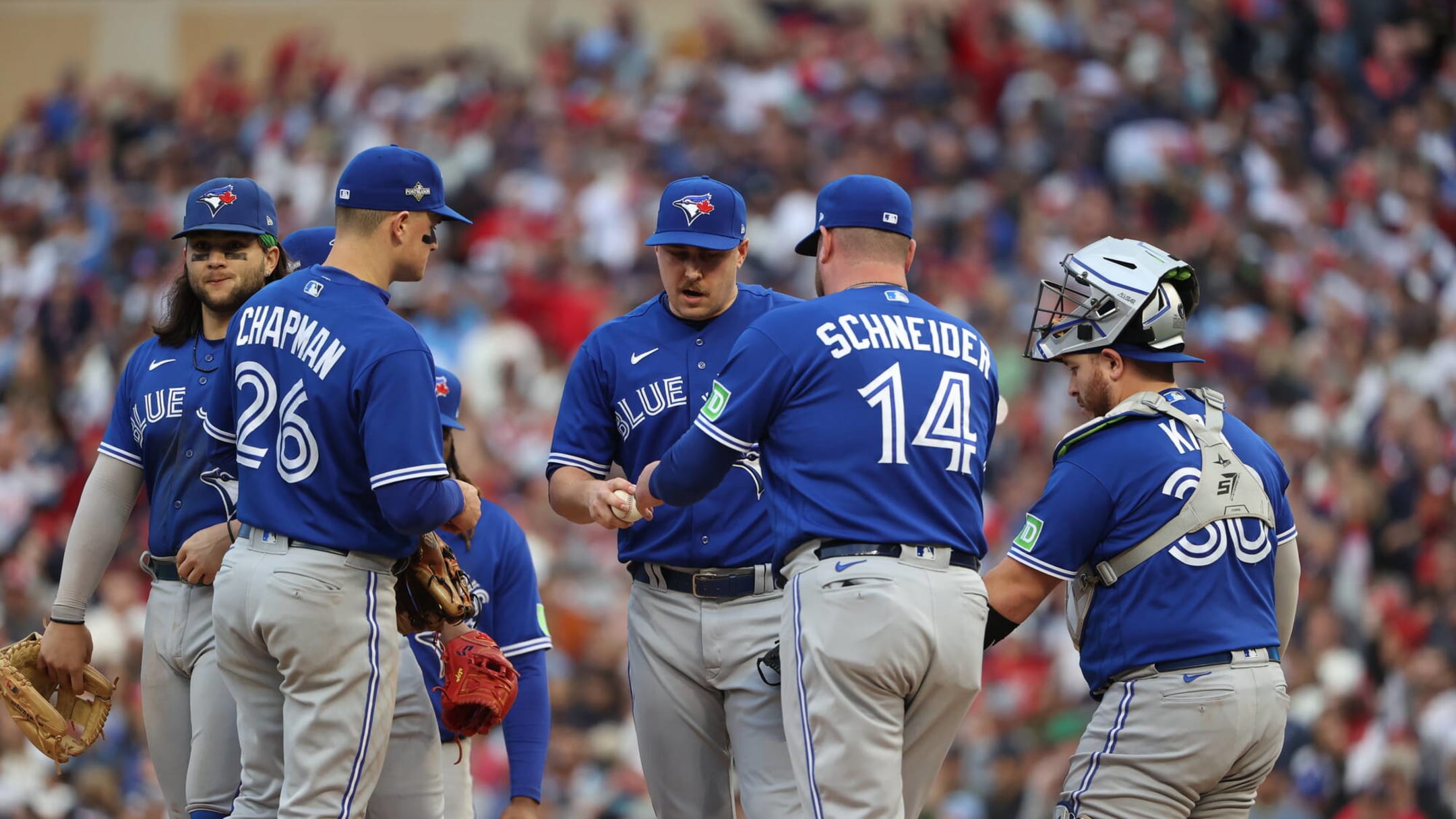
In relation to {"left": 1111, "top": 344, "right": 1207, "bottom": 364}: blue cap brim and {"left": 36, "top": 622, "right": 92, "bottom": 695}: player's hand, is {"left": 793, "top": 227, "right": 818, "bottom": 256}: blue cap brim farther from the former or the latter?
{"left": 36, "top": 622, "right": 92, "bottom": 695}: player's hand

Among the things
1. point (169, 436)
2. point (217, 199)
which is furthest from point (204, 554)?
point (217, 199)

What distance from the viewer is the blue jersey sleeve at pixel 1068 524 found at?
4547 millimetres

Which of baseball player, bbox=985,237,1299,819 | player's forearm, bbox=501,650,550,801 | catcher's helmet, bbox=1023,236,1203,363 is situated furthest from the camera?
player's forearm, bbox=501,650,550,801

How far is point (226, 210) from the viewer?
521cm

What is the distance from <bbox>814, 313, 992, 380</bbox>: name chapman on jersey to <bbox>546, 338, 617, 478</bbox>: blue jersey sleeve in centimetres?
109

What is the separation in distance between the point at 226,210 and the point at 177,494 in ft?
2.97

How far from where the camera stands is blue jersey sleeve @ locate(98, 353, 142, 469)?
17.3ft

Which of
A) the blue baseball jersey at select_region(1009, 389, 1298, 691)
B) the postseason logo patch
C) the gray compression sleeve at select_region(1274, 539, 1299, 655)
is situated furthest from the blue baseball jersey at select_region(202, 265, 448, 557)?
the gray compression sleeve at select_region(1274, 539, 1299, 655)

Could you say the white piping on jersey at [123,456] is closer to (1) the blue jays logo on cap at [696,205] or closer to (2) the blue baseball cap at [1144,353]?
(1) the blue jays logo on cap at [696,205]

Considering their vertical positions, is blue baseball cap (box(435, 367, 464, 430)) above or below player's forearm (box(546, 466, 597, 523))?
above

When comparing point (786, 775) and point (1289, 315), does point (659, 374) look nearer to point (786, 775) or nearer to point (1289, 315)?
point (786, 775)

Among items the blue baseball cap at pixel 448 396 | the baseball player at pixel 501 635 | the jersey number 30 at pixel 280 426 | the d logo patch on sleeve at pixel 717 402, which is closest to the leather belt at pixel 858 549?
the d logo patch on sleeve at pixel 717 402

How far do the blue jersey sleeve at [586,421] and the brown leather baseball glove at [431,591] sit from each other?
546mm

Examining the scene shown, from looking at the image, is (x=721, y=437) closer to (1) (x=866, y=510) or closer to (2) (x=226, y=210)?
(1) (x=866, y=510)
